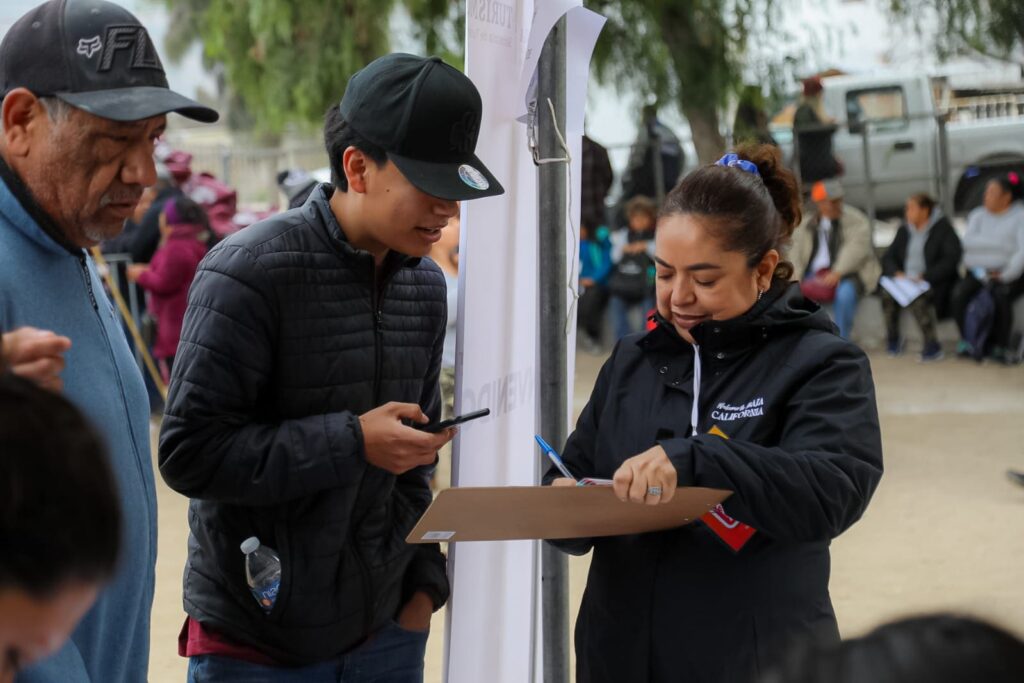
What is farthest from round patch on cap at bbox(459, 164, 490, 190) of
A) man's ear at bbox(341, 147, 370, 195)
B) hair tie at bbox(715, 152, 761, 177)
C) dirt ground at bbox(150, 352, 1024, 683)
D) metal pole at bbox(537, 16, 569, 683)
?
dirt ground at bbox(150, 352, 1024, 683)

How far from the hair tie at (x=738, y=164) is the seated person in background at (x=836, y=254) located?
971 centimetres

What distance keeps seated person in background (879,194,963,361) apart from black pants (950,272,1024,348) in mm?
202

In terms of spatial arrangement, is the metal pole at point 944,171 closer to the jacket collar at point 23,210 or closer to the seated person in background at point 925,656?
the jacket collar at point 23,210

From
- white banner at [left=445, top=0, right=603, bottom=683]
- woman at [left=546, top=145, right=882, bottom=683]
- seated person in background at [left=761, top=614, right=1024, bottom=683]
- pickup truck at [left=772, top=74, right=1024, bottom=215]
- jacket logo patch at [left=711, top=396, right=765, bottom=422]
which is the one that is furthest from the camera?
pickup truck at [left=772, top=74, right=1024, bottom=215]

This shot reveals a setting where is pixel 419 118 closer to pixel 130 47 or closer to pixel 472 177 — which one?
pixel 472 177

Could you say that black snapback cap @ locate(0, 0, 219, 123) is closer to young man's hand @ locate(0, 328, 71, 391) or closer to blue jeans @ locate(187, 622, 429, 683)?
young man's hand @ locate(0, 328, 71, 391)

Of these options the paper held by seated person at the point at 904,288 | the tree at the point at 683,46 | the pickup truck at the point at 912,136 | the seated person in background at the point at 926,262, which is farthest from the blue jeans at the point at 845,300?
the pickup truck at the point at 912,136

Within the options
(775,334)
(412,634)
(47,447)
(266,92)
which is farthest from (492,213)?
(266,92)

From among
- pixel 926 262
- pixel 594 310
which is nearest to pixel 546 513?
pixel 926 262

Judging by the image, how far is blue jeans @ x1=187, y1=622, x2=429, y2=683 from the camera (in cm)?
237

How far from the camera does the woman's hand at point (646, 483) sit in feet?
7.04

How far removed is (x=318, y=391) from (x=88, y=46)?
747 mm

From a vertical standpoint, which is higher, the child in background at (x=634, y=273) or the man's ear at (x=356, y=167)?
the man's ear at (x=356, y=167)

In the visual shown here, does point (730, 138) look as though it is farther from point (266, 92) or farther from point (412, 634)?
point (412, 634)
